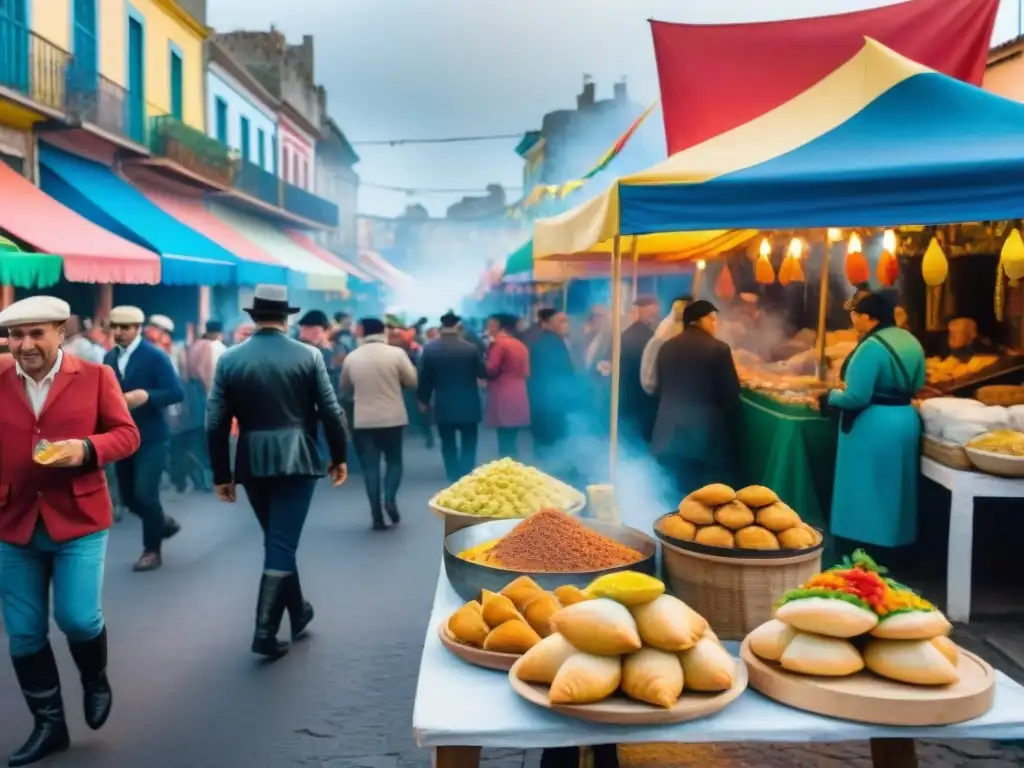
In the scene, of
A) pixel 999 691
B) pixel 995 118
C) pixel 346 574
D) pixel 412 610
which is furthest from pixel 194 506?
pixel 999 691

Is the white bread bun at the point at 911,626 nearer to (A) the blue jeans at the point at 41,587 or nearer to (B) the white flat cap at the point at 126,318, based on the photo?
(A) the blue jeans at the point at 41,587

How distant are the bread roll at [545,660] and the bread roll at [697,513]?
3.24 ft

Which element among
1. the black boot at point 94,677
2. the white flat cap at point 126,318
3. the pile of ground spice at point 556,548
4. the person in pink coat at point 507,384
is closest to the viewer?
the pile of ground spice at point 556,548

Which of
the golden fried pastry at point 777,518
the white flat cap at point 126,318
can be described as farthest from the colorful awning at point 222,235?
the golden fried pastry at point 777,518

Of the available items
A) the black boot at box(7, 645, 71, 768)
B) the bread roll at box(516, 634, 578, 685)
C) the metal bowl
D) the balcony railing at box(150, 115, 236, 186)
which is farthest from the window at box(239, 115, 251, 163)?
the bread roll at box(516, 634, 578, 685)

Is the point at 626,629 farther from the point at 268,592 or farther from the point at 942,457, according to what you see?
the point at 942,457

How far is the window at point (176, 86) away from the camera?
22031 mm

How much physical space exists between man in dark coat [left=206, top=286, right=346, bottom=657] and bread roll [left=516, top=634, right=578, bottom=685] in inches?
121

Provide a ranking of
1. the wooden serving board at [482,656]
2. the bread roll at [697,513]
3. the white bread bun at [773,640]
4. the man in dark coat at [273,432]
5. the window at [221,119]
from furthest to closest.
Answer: the window at [221,119]
the man in dark coat at [273,432]
the bread roll at [697,513]
the wooden serving board at [482,656]
the white bread bun at [773,640]

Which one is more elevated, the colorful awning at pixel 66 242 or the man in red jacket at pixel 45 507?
the colorful awning at pixel 66 242

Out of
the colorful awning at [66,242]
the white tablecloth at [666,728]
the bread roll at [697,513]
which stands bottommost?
the white tablecloth at [666,728]

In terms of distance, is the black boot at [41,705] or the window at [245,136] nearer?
the black boot at [41,705]

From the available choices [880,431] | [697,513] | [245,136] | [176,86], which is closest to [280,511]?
[697,513]

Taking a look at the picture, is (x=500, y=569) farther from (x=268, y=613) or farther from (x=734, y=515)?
(x=268, y=613)
